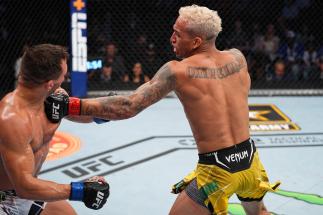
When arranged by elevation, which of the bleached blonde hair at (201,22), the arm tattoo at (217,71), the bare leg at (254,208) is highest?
the bleached blonde hair at (201,22)

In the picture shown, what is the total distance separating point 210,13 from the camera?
2008mm

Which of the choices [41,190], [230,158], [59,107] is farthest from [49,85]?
[230,158]

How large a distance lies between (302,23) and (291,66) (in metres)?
0.77

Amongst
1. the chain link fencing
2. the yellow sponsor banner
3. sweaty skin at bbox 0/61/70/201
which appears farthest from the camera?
the chain link fencing

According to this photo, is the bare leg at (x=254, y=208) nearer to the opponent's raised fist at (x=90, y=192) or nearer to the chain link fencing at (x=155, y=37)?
the opponent's raised fist at (x=90, y=192)

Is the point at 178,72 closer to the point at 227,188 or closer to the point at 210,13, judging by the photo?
the point at 210,13

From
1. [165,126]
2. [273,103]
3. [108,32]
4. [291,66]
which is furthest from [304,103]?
[108,32]

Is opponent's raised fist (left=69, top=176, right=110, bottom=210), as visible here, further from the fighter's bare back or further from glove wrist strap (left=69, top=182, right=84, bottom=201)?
the fighter's bare back

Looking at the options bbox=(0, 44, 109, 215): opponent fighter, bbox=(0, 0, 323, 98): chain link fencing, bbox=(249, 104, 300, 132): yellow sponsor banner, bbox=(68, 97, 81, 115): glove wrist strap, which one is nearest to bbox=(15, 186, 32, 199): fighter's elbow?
bbox=(0, 44, 109, 215): opponent fighter

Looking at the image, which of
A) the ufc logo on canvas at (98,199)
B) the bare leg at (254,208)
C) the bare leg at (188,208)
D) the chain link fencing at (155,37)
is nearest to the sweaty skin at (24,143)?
the ufc logo on canvas at (98,199)

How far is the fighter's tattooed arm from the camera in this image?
6.45 ft

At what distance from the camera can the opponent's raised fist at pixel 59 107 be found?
6.17 feet

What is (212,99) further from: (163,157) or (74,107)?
(163,157)

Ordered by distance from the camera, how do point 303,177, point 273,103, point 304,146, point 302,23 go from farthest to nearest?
point 302,23, point 273,103, point 304,146, point 303,177
